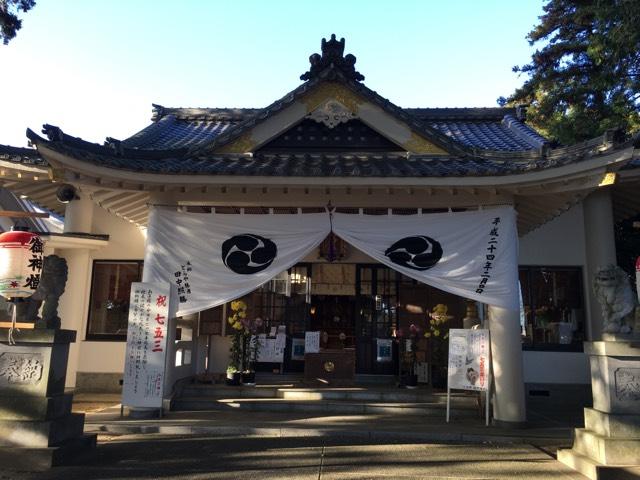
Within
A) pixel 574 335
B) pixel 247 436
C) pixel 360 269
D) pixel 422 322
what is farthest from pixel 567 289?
pixel 247 436

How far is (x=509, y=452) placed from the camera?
6867 millimetres

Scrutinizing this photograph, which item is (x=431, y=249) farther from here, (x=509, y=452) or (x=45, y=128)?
(x=45, y=128)

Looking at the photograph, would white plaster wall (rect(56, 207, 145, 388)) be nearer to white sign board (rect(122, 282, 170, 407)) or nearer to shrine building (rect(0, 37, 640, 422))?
shrine building (rect(0, 37, 640, 422))

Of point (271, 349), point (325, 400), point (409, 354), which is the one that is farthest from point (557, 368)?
point (271, 349)

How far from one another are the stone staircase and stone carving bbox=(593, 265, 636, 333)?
150 inches

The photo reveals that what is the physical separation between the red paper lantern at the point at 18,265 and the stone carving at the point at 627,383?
7546 millimetres

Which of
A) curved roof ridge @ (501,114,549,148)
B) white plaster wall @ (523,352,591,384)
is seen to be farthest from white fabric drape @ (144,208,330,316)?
white plaster wall @ (523,352,591,384)

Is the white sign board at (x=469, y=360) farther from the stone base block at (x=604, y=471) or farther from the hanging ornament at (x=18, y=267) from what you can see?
the hanging ornament at (x=18, y=267)

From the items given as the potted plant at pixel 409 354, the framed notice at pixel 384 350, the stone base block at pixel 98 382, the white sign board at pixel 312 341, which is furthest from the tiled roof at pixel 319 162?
the stone base block at pixel 98 382

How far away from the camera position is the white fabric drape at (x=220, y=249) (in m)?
8.74

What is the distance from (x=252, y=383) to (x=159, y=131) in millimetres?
7504

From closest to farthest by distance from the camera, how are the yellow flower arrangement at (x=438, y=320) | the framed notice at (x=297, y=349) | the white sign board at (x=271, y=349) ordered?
the yellow flower arrangement at (x=438, y=320) → the white sign board at (x=271, y=349) → the framed notice at (x=297, y=349)

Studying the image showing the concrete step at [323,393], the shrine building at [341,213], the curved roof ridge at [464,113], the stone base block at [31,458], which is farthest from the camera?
the curved roof ridge at [464,113]

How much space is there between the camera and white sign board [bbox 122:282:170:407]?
27.9 feet
